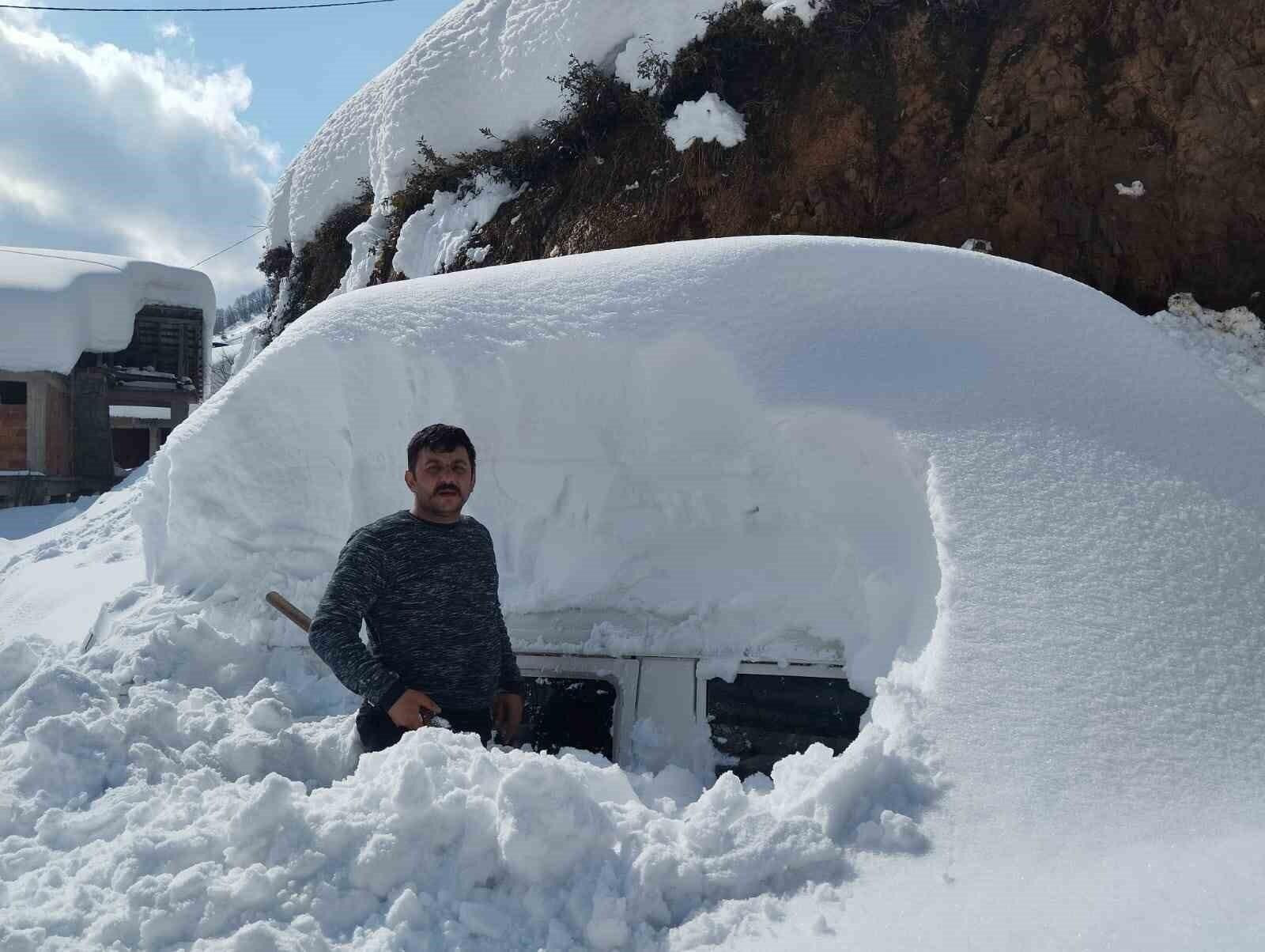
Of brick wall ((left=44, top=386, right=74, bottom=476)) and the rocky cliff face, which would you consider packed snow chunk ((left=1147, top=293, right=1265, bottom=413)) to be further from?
brick wall ((left=44, top=386, right=74, bottom=476))

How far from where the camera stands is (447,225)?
372 inches

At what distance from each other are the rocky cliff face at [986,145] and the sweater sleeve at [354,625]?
18.5 feet

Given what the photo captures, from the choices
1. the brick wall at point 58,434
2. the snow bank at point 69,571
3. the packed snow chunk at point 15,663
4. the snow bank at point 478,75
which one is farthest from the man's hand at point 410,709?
the brick wall at point 58,434

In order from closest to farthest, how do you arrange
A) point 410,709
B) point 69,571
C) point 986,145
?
point 410,709 → point 69,571 → point 986,145

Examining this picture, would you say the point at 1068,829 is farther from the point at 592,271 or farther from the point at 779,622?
the point at 592,271

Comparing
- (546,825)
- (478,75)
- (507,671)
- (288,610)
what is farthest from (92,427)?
(546,825)

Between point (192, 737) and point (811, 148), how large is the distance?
6.47m

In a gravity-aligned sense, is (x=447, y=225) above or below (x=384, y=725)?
above

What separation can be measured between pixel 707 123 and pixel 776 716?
6.22 m

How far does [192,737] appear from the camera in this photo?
266 centimetres

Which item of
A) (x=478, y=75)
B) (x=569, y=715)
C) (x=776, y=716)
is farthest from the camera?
(x=478, y=75)

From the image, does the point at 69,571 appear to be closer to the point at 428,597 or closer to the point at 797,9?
the point at 428,597

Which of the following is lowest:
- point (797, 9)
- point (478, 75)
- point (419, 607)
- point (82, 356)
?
point (419, 607)

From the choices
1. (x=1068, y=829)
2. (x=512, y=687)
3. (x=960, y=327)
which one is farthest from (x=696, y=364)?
(x=1068, y=829)
